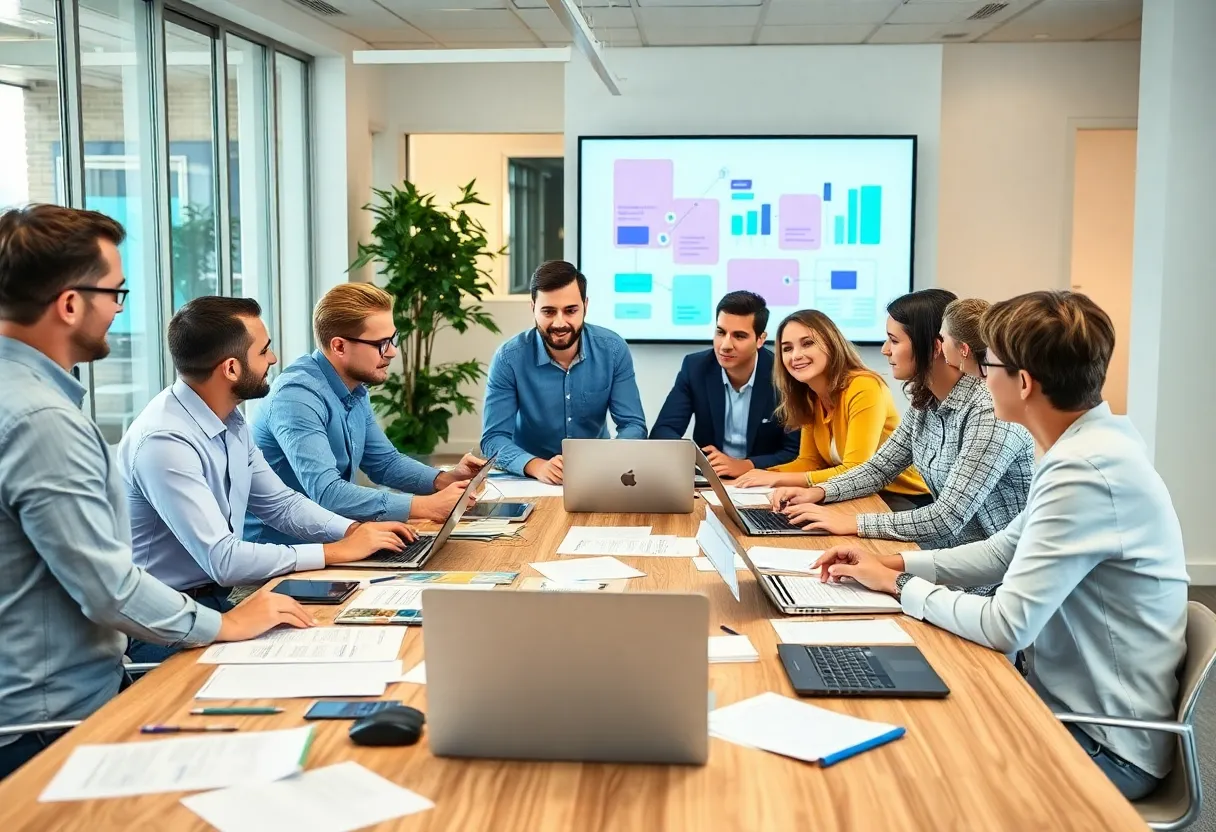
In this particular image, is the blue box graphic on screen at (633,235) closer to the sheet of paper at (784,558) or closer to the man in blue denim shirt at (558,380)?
the man in blue denim shirt at (558,380)

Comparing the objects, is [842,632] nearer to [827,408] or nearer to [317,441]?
[317,441]

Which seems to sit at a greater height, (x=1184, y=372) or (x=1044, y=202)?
(x=1044, y=202)

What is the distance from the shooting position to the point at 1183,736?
5.96 feet

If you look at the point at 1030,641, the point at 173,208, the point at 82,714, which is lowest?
the point at 82,714

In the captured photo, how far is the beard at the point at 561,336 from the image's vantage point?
13.6 feet

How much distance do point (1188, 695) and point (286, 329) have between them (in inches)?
234

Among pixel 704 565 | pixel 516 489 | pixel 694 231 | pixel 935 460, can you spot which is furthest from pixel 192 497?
pixel 694 231

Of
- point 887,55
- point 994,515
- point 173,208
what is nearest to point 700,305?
point 887,55

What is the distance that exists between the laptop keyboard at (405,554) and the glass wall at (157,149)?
2466 millimetres

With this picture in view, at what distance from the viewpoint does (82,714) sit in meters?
1.87

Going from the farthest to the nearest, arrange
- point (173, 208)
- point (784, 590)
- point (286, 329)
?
point (286, 329) < point (173, 208) < point (784, 590)

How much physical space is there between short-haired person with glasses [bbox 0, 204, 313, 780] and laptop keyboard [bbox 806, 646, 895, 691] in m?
0.93

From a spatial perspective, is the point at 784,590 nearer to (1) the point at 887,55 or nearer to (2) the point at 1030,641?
(2) the point at 1030,641

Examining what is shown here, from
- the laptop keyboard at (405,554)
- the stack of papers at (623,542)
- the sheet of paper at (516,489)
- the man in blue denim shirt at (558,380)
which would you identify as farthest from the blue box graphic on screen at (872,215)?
the laptop keyboard at (405,554)
